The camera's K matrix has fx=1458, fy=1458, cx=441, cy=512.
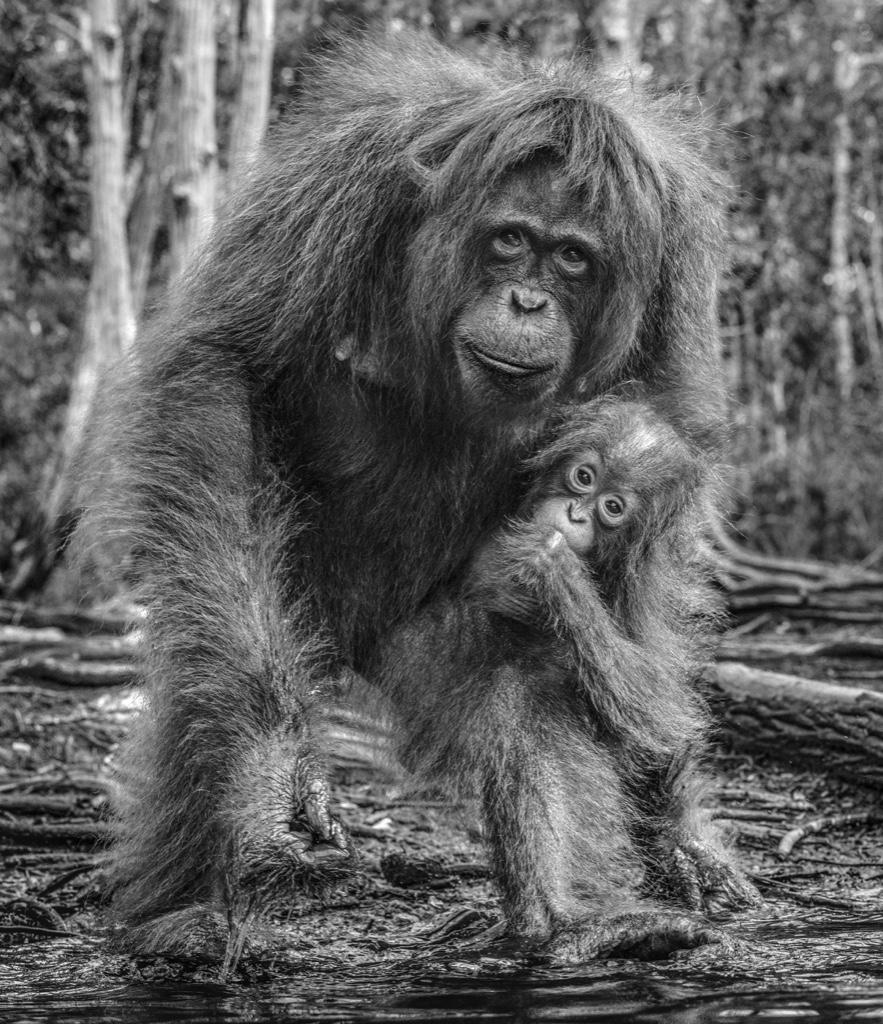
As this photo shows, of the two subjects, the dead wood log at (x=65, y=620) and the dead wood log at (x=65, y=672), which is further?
the dead wood log at (x=65, y=620)

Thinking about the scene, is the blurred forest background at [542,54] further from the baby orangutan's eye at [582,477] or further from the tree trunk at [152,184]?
the baby orangutan's eye at [582,477]

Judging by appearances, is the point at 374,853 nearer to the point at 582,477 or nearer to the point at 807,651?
the point at 582,477

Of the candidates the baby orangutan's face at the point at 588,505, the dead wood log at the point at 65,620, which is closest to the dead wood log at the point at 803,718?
the baby orangutan's face at the point at 588,505

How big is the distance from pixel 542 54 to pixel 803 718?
23.4 feet

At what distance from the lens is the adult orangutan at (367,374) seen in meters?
2.96

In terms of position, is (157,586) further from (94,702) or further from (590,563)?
(94,702)

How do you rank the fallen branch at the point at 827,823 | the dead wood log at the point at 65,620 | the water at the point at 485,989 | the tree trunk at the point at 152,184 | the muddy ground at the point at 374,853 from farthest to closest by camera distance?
the tree trunk at the point at 152,184 < the dead wood log at the point at 65,620 < the fallen branch at the point at 827,823 < the muddy ground at the point at 374,853 < the water at the point at 485,989

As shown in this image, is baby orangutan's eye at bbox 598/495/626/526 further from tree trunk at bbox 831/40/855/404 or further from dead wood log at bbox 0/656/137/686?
tree trunk at bbox 831/40/855/404

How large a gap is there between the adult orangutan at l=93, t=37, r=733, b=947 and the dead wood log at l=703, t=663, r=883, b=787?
120 cm

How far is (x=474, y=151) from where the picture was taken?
10.0 ft

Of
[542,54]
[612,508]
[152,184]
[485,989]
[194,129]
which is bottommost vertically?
[485,989]

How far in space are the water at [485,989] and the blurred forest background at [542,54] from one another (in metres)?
5.56

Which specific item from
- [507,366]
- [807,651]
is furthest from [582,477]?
[807,651]

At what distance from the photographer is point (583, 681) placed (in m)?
3.08
